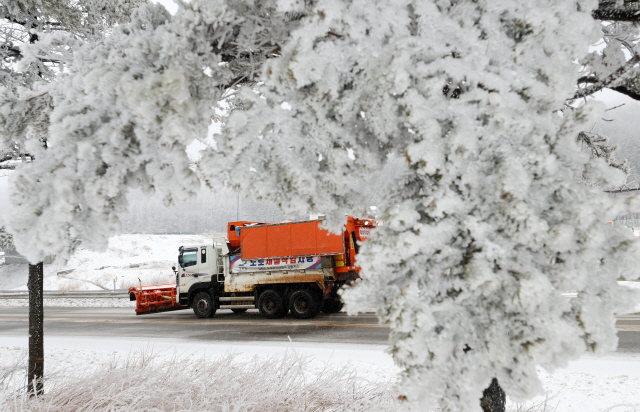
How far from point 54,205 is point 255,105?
0.95 metres

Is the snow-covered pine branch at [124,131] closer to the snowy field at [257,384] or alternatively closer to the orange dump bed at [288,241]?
the snowy field at [257,384]

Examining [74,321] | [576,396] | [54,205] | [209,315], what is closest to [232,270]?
[209,315]

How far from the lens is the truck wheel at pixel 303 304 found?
11.6 m

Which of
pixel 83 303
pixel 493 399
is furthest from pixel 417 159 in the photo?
pixel 83 303

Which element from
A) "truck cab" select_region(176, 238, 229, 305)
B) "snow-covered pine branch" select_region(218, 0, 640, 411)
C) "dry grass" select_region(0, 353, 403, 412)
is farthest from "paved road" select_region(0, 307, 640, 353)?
"snow-covered pine branch" select_region(218, 0, 640, 411)

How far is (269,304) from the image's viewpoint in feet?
40.6

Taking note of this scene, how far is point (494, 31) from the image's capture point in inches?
71.5

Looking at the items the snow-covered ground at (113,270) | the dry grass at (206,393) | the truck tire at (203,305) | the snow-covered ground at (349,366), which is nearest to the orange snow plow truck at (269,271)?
the truck tire at (203,305)

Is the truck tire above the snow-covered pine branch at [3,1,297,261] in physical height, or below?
below

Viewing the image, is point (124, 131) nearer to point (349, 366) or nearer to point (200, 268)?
point (349, 366)

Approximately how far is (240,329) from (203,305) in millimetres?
3483

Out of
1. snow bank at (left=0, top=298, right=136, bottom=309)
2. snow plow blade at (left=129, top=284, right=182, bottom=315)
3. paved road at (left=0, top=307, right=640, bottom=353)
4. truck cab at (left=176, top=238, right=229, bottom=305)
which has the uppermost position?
truck cab at (left=176, top=238, right=229, bottom=305)

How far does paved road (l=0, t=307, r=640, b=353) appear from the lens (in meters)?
8.66

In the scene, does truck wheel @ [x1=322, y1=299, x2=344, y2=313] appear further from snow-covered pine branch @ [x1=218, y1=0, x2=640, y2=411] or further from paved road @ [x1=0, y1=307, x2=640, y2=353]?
snow-covered pine branch @ [x1=218, y1=0, x2=640, y2=411]
